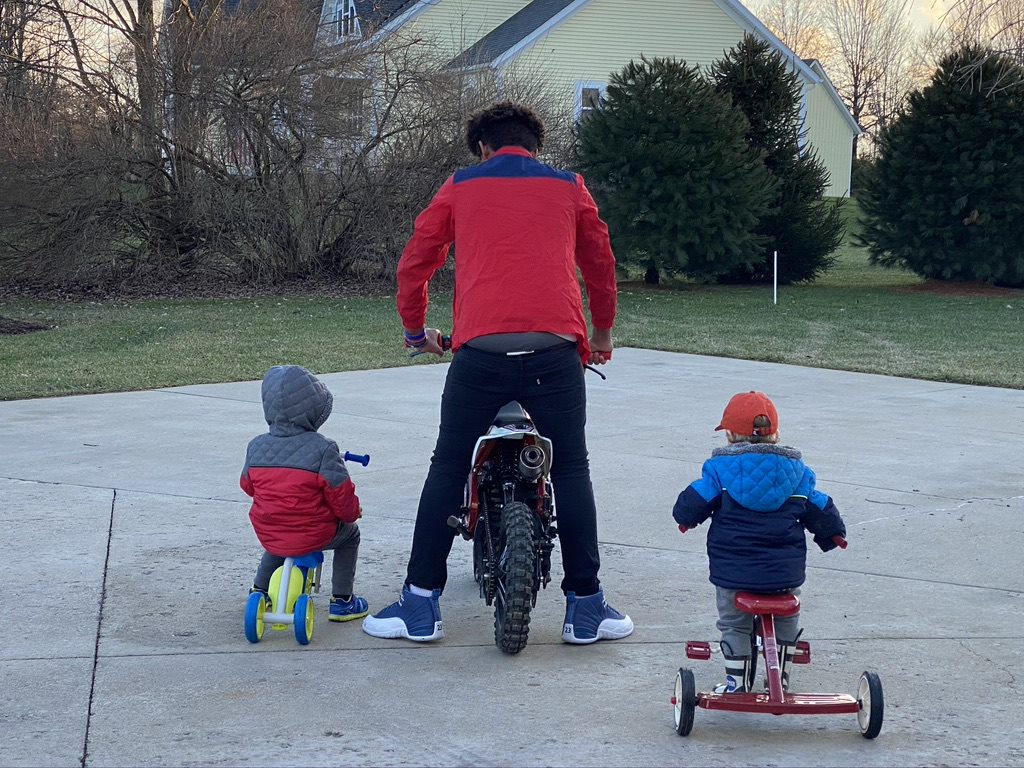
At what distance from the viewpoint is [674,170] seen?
2111cm

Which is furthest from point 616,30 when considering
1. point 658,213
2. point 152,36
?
point 152,36

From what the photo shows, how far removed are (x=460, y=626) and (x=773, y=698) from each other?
145 cm

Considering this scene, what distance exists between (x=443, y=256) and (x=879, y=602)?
2.18 metres

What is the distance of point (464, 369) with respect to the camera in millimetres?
4523

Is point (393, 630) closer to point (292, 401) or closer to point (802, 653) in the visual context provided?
point (292, 401)

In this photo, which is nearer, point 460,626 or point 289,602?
point 289,602

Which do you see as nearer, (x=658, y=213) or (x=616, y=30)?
(x=658, y=213)

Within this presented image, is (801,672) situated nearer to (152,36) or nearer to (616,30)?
(152,36)

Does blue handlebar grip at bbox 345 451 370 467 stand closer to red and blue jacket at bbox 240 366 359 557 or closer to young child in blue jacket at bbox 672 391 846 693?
red and blue jacket at bbox 240 366 359 557

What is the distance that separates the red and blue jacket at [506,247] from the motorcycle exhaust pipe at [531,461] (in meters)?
0.40

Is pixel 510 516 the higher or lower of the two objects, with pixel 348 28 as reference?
lower

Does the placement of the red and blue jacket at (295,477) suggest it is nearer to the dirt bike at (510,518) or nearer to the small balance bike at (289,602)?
the small balance bike at (289,602)

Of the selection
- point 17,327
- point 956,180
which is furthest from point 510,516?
point 956,180

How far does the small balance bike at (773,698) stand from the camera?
12.4 feet
